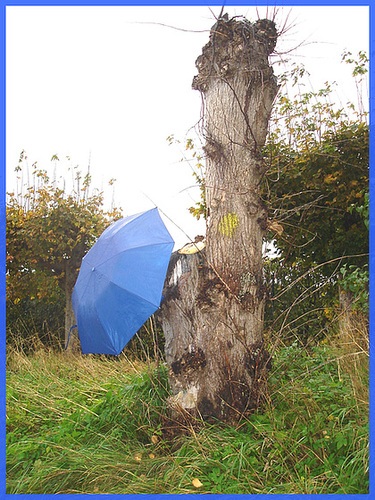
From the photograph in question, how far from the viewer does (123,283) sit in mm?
3377

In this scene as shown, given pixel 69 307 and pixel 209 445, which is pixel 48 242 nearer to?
pixel 69 307

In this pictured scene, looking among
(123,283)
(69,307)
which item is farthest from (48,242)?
(123,283)

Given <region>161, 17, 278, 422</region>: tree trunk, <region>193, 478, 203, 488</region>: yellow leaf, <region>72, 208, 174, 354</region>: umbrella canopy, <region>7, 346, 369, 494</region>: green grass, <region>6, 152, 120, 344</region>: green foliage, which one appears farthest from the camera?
<region>6, 152, 120, 344</region>: green foliage

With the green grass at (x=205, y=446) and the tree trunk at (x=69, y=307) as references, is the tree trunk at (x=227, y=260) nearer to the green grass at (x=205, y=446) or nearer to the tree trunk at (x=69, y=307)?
the green grass at (x=205, y=446)

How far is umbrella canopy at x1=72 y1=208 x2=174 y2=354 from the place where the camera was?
11.0ft

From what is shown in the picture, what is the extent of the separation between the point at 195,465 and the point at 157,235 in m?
1.78

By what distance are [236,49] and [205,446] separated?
132 inches

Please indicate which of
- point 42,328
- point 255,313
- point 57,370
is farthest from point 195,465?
point 42,328

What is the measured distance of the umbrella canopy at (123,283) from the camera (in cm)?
335

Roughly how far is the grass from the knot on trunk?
2679mm

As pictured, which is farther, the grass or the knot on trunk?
the knot on trunk

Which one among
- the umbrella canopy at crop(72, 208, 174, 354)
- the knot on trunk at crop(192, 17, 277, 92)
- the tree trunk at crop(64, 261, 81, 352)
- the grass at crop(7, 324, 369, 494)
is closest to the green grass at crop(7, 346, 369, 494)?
the grass at crop(7, 324, 369, 494)

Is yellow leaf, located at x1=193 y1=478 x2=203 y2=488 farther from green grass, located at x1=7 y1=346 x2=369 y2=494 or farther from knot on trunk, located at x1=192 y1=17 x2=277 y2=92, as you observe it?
knot on trunk, located at x1=192 y1=17 x2=277 y2=92

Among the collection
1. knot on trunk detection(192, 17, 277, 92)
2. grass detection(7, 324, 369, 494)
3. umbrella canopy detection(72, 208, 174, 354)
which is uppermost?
knot on trunk detection(192, 17, 277, 92)
